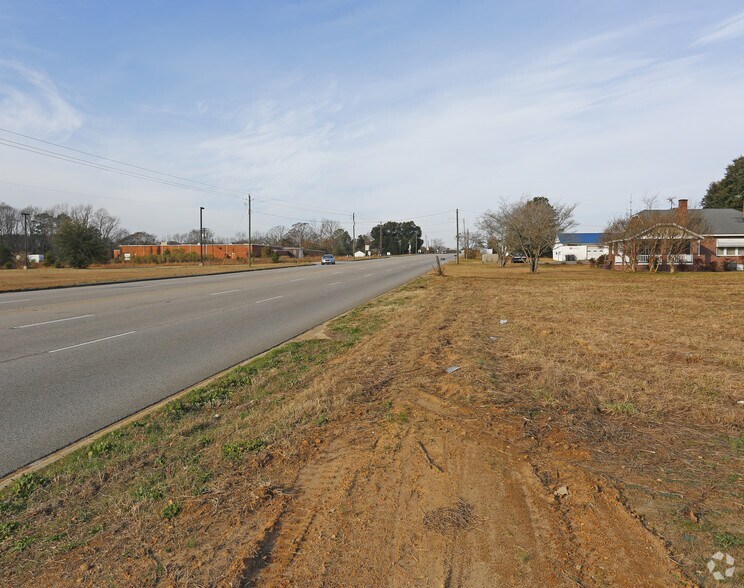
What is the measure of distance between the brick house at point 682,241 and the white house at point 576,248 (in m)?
24.9

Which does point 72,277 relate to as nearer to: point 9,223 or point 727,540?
point 727,540

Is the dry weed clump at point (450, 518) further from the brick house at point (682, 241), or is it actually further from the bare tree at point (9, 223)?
the bare tree at point (9, 223)

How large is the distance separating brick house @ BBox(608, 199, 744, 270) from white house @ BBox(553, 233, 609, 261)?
24.9 m

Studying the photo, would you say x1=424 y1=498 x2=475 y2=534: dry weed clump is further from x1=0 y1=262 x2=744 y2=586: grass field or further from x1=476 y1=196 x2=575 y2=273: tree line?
x1=476 y1=196 x2=575 y2=273: tree line

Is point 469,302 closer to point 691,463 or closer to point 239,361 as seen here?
point 239,361

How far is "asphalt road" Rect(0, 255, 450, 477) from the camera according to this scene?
5695 millimetres

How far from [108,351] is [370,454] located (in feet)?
22.4

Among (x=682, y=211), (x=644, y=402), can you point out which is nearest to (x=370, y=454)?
(x=644, y=402)

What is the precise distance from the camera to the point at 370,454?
14.5ft

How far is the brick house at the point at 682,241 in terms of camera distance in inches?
1550

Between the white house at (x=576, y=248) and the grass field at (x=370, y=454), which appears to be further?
the white house at (x=576, y=248)

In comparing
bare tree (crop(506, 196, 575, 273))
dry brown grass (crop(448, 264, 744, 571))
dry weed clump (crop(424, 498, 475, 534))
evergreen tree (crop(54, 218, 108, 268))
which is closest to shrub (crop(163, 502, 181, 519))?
dry weed clump (crop(424, 498, 475, 534))

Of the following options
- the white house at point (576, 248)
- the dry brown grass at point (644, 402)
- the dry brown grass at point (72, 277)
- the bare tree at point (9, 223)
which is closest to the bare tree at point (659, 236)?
the white house at point (576, 248)

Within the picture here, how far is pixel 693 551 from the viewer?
2.89 m
